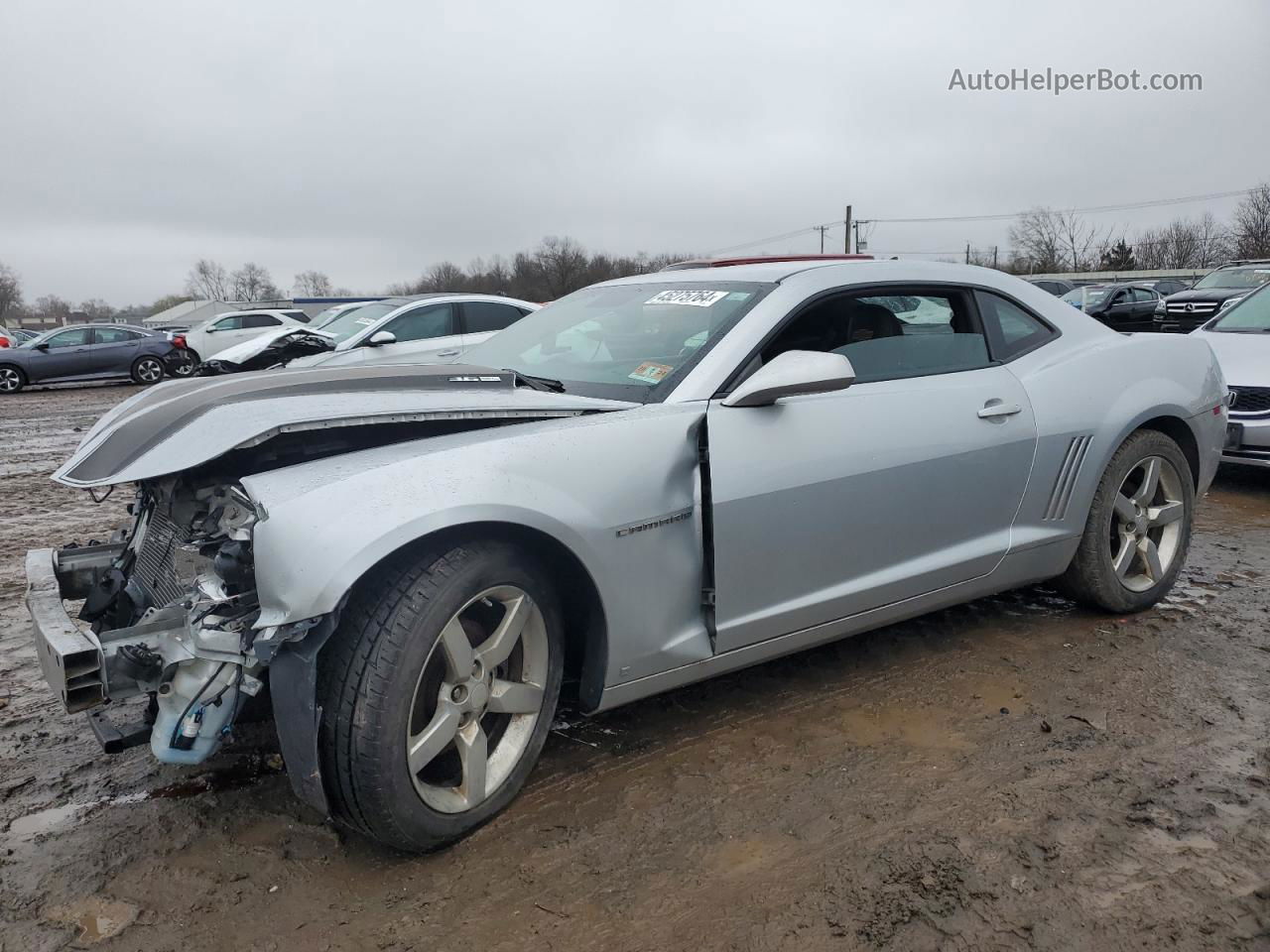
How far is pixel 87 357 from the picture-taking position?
18.7 metres

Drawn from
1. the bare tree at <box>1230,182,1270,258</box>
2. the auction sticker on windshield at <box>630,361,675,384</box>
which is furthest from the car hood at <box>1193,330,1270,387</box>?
the bare tree at <box>1230,182,1270,258</box>

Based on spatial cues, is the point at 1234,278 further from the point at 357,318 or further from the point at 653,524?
the point at 653,524

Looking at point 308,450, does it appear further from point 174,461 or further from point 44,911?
point 44,911

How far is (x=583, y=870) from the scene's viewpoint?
2.33m

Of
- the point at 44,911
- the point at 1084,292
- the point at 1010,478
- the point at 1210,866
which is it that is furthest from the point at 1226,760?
the point at 1084,292

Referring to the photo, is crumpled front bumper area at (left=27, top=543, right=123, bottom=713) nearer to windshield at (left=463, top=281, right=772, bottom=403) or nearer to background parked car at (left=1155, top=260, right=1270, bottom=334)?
windshield at (left=463, top=281, right=772, bottom=403)

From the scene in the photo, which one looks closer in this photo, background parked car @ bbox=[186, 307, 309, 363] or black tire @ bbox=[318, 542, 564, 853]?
black tire @ bbox=[318, 542, 564, 853]

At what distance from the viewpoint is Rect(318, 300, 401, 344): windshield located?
11.3m

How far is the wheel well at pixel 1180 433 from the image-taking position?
3998 mm

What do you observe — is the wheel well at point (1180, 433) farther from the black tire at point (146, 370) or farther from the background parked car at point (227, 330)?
the black tire at point (146, 370)

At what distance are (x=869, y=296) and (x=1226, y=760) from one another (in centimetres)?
184

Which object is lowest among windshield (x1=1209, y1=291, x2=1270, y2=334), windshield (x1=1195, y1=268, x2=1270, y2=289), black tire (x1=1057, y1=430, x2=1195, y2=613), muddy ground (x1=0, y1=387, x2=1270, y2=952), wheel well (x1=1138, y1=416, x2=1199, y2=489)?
muddy ground (x1=0, y1=387, x2=1270, y2=952)

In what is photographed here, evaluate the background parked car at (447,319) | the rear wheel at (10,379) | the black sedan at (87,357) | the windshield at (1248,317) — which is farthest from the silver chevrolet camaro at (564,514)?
the rear wheel at (10,379)

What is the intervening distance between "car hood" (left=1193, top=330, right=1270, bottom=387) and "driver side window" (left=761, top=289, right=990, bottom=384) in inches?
149
